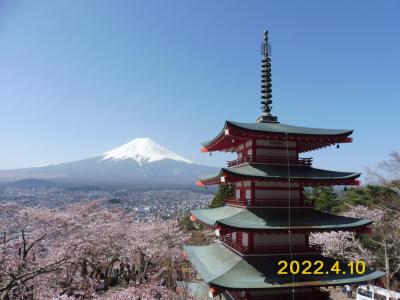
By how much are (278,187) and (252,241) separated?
253 centimetres

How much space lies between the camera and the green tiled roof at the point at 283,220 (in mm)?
11469

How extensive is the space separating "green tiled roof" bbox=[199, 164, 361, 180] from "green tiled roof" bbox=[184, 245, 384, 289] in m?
3.23

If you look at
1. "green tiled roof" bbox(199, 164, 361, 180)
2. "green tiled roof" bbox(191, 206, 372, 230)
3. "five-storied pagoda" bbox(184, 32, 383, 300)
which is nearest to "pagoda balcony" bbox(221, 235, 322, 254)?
"five-storied pagoda" bbox(184, 32, 383, 300)

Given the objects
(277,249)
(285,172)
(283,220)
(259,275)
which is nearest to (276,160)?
(285,172)

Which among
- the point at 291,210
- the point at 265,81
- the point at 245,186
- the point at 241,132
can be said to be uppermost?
the point at 265,81

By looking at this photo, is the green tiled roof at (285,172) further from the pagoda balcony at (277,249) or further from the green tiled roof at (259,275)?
the green tiled roof at (259,275)

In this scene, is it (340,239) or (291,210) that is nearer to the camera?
(291,210)

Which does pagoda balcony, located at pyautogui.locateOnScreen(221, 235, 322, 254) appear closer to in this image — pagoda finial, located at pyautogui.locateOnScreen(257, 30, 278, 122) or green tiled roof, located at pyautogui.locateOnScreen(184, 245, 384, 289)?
green tiled roof, located at pyautogui.locateOnScreen(184, 245, 384, 289)

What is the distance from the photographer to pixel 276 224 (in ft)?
38.4

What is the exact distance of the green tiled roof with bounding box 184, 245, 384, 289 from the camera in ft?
35.3

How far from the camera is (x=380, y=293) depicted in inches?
850

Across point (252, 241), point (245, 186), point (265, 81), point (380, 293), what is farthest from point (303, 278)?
point (380, 293)

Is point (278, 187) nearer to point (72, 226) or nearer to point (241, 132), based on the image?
point (241, 132)

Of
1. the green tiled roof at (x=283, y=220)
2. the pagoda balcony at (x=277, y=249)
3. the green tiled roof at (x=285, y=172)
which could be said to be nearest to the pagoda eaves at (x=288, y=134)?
the green tiled roof at (x=285, y=172)
